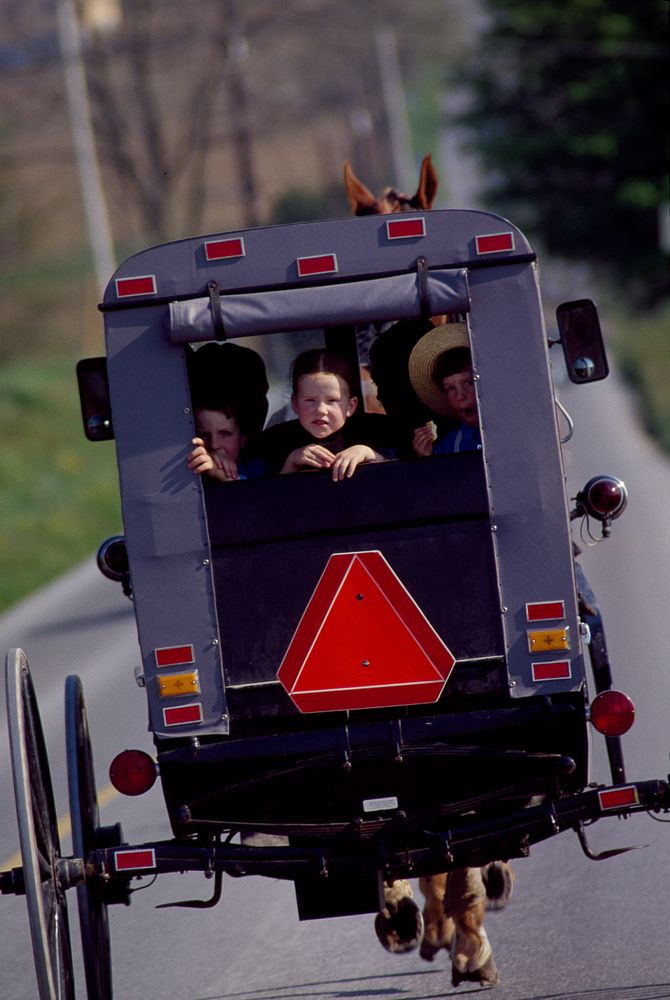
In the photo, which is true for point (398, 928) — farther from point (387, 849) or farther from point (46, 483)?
point (46, 483)

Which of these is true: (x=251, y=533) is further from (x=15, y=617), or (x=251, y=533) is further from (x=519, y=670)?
(x=15, y=617)

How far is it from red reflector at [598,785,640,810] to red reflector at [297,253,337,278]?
5.74 ft

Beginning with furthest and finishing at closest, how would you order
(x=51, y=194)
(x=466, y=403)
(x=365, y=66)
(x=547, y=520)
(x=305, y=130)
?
1. (x=365, y=66)
2. (x=305, y=130)
3. (x=51, y=194)
4. (x=466, y=403)
5. (x=547, y=520)

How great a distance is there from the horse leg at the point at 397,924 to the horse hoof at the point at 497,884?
407 millimetres

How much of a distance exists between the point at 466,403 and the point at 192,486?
0.92 meters

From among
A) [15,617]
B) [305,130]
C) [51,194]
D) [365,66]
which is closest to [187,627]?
[15,617]

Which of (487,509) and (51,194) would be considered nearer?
(487,509)

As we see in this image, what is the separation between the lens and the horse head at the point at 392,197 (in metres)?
7.33

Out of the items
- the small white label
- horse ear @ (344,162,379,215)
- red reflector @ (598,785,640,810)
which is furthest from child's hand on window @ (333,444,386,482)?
horse ear @ (344,162,379,215)

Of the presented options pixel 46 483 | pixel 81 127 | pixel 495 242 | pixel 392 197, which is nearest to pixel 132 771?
pixel 495 242

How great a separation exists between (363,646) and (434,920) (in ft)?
5.24

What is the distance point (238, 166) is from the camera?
171 feet

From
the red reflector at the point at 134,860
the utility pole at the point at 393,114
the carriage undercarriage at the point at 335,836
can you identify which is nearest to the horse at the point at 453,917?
the carriage undercarriage at the point at 335,836

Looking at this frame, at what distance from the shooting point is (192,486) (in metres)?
5.30
